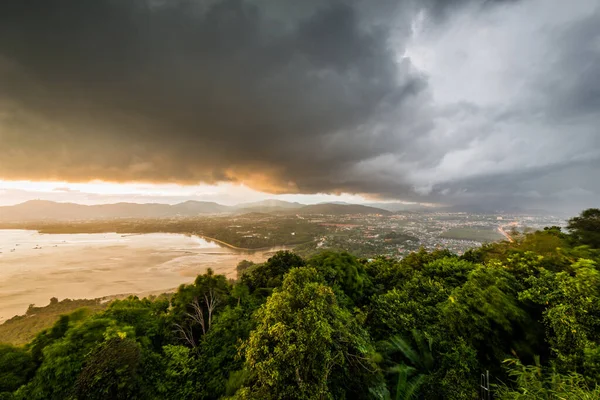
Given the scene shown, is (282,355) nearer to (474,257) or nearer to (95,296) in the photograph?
(474,257)

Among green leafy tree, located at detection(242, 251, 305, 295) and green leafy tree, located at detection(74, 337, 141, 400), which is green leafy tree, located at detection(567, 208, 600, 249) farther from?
green leafy tree, located at detection(74, 337, 141, 400)

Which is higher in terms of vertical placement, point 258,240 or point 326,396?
point 326,396

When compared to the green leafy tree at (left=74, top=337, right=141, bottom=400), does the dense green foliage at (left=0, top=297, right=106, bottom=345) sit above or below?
below

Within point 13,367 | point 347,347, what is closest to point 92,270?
point 13,367

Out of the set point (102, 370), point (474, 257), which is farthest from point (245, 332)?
point (474, 257)

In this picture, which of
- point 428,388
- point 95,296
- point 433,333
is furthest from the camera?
point 95,296

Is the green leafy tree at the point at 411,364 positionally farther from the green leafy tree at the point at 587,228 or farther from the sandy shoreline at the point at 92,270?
the sandy shoreline at the point at 92,270

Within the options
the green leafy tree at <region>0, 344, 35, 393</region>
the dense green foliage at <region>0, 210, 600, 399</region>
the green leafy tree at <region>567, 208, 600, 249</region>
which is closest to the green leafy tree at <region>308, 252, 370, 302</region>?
the dense green foliage at <region>0, 210, 600, 399</region>

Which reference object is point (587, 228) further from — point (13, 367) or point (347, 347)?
point (13, 367)

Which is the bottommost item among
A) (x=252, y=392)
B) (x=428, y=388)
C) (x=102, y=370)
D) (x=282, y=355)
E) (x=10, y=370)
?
(x=428, y=388)

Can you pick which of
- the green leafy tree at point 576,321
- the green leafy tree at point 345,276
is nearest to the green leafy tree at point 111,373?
the green leafy tree at point 345,276
